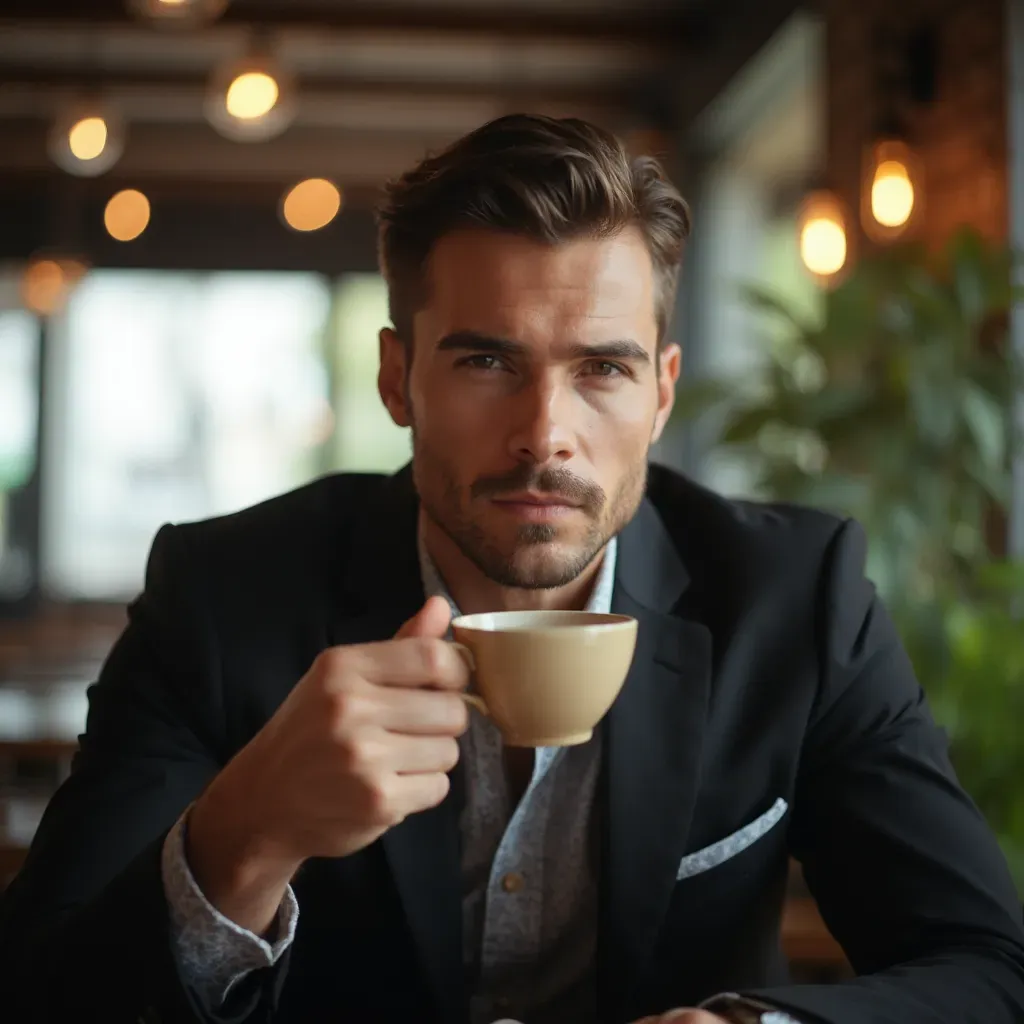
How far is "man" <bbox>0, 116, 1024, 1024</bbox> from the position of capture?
4.12 ft

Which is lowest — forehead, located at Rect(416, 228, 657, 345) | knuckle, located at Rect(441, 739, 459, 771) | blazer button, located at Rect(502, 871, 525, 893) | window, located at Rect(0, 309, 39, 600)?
blazer button, located at Rect(502, 871, 525, 893)

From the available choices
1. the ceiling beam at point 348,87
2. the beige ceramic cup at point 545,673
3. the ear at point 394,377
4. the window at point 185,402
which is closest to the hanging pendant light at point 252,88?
the ceiling beam at point 348,87

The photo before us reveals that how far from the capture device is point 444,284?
4.33 ft

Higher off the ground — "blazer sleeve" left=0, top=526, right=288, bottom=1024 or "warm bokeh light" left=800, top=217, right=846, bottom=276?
"warm bokeh light" left=800, top=217, right=846, bottom=276

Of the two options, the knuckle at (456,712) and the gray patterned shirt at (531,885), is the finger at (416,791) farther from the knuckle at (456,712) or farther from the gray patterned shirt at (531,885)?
the gray patterned shirt at (531,885)

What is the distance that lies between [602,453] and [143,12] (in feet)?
10.2

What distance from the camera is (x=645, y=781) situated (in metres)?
1.33

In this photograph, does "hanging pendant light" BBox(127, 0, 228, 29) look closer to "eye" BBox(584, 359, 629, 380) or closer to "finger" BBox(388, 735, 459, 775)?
"eye" BBox(584, 359, 629, 380)

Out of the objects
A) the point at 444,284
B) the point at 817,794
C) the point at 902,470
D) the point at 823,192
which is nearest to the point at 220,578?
the point at 444,284

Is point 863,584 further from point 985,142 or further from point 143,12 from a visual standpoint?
point 143,12

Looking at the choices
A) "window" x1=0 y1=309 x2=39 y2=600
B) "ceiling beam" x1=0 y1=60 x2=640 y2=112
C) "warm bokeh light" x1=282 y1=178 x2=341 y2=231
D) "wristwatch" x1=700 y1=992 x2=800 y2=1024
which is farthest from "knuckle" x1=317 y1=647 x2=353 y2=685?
"window" x1=0 y1=309 x2=39 y2=600

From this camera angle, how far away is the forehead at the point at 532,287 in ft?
4.14

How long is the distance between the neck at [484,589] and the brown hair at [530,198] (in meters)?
0.25

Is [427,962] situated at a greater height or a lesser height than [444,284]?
lesser
